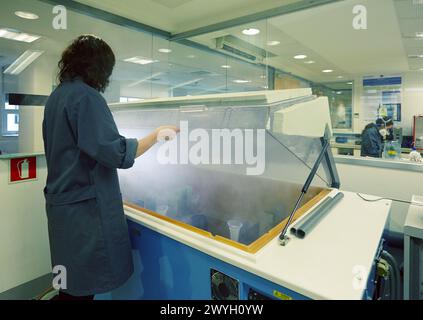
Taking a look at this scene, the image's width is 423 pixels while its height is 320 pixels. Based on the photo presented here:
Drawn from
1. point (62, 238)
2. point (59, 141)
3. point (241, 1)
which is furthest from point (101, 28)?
point (62, 238)

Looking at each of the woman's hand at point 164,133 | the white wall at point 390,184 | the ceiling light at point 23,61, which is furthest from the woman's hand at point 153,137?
the white wall at point 390,184

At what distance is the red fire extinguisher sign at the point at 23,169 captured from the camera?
1.91m

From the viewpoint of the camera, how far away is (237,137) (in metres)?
1.51

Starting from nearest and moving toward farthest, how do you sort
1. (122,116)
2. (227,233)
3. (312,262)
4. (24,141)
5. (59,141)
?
1. (312,262)
2. (59,141)
3. (227,233)
4. (122,116)
5. (24,141)

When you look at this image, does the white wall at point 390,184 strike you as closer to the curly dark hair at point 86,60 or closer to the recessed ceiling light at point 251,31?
the recessed ceiling light at point 251,31

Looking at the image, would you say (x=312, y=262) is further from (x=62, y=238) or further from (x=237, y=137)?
(x=62, y=238)

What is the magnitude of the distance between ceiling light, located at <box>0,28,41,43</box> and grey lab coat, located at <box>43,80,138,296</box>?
1.47 m

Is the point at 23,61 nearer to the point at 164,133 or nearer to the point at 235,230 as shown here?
the point at 164,133

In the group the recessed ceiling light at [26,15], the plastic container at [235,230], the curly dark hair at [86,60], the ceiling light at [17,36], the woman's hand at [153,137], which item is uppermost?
the recessed ceiling light at [26,15]

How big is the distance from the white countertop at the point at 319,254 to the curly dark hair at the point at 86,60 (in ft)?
2.29

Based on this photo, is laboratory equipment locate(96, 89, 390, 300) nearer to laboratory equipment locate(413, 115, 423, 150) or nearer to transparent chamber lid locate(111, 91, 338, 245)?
transparent chamber lid locate(111, 91, 338, 245)

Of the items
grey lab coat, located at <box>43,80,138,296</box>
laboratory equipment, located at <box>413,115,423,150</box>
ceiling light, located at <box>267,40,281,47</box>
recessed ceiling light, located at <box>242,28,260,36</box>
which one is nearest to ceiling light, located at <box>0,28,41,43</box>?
grey lab coat, located at <box>43,80,138,296</box>

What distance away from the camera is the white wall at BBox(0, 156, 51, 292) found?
1.88 meters
